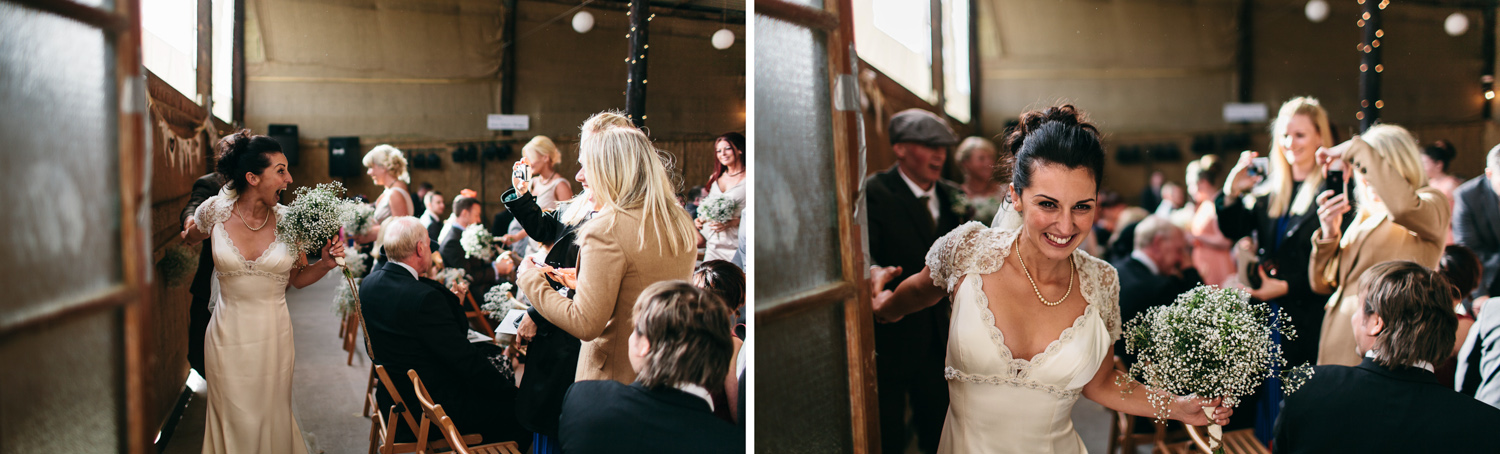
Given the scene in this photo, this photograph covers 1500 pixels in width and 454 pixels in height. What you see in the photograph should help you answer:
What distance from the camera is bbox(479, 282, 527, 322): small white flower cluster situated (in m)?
2.22

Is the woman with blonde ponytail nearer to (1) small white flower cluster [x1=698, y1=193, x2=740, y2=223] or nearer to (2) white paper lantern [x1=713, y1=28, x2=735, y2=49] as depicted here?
(1) small white flower cluster [x1=698, y1=193, x2=740, y2=223]

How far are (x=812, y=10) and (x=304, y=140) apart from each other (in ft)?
4.82

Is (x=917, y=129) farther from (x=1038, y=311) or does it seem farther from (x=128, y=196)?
(x=128, y=196)

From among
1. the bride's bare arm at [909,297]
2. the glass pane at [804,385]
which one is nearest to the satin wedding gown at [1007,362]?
the bride's bare arm at [909,297]

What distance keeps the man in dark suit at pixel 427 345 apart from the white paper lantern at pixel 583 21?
0.72 meters

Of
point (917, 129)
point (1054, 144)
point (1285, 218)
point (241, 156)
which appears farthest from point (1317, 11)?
point (241, 156)

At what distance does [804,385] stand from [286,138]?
1596 millimetres

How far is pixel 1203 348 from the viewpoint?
6.89ft

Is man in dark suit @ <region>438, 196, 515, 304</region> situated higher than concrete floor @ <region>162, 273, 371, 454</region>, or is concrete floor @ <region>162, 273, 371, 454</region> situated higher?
man in dark suit @ <region>438, 196, 515, 304</region>

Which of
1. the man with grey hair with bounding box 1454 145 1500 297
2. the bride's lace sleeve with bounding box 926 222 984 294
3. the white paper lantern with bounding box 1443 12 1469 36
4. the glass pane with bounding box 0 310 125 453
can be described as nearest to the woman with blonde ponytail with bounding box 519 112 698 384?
the bride's lace sleeve with bounding box 926 222 984 294

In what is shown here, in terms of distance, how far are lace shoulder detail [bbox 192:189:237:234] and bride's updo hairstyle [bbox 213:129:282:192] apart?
0.03 meters

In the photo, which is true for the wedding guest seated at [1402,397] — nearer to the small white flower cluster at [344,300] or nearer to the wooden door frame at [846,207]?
the wooden door frame at [846,207]

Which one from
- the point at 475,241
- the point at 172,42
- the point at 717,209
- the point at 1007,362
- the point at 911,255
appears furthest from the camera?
the point at 911,255

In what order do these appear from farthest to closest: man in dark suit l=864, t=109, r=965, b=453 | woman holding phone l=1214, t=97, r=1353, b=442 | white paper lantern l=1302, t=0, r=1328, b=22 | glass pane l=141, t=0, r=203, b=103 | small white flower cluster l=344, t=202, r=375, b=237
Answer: white paper lantern l=1302, t=0, r=1328, b=22 < woman holding phone l=1214, t=97, r=1353, b=442 < man in dark suit l=864, t=109, r=965, b=453 < small white flower cluster l=344, t=202, r=375, b=237 < glass pane l=141, t=0, r=203, b=103
